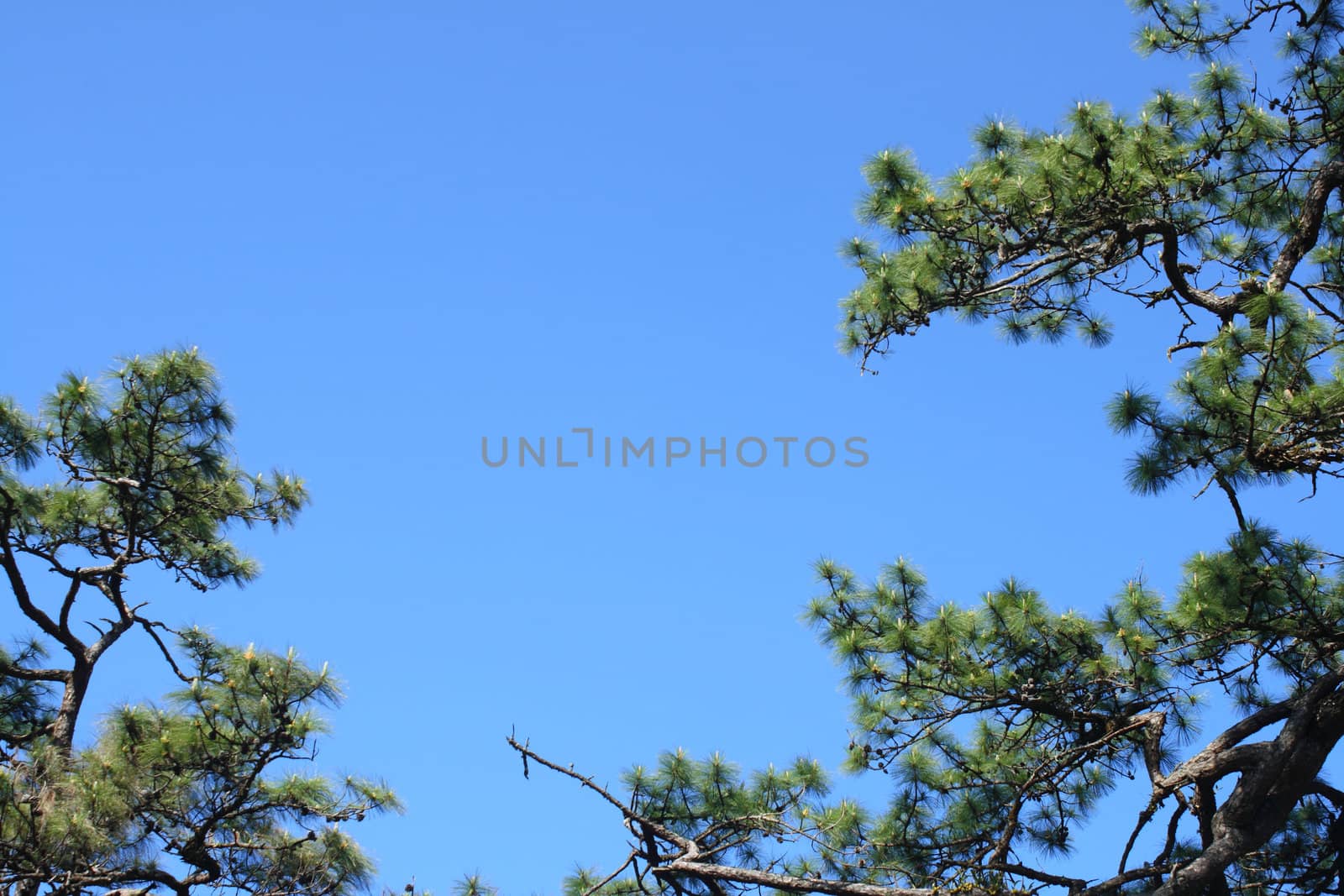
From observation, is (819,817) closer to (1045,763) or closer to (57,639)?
(1045,763)

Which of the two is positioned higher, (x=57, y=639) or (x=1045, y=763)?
(x=57, y=639)

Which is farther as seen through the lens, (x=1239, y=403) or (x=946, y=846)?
(x=946, y=846)

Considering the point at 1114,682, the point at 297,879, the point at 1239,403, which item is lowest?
→ the point at 297,879

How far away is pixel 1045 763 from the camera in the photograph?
4648 mm

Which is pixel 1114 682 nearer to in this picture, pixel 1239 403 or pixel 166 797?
pixel 1239 403

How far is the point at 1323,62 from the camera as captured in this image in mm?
5777

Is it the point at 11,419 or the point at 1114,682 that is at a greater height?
the point at 11,419

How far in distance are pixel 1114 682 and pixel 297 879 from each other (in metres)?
3.60

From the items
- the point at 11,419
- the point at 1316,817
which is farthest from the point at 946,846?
the point at 11,419

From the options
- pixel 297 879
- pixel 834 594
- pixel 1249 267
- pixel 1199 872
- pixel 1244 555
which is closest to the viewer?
pixel 1199 872

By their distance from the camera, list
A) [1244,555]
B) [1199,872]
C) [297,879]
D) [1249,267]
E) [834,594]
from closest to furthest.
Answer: [1199,872] < [1244,555] < [297,879] < [834,594] < [1249,267]

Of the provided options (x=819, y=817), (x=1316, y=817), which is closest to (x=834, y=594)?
(x=819, y=817)

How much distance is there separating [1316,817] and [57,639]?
20.5 feet

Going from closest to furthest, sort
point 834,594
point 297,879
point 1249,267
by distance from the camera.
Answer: point 297,879
point 834,594
point 1249,267
